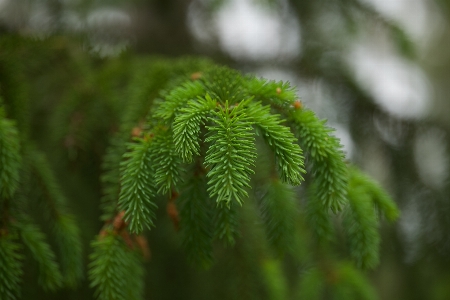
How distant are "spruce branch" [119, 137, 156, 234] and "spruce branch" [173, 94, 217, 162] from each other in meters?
0.07

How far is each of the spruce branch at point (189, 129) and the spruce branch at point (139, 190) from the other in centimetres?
7

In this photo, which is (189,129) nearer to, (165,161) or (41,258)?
(165,161)

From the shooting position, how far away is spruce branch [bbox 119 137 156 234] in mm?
420

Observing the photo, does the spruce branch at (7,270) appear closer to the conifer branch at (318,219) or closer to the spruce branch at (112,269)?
the spruce branch at (112,269)

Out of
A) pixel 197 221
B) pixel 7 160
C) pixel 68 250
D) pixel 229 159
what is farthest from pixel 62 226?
pixel 229 159

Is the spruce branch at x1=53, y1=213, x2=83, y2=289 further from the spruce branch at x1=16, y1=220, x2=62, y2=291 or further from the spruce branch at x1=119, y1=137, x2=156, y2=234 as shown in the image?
the spruce branch at x1=119, y1=137, x2=156, y2=234

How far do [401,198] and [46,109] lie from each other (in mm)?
987

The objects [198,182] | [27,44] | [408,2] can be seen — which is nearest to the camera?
[198,182]

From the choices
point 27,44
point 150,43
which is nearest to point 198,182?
point 27,44

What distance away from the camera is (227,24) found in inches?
56.4

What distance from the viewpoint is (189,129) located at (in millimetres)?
387

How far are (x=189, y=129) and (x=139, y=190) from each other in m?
0.10

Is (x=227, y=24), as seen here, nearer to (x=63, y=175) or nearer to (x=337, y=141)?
(x=63, y=175)

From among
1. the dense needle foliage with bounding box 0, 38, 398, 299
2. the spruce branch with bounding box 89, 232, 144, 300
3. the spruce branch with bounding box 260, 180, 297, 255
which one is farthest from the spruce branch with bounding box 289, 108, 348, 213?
the spruce branch with bounding box 89, 232, 144, 300
